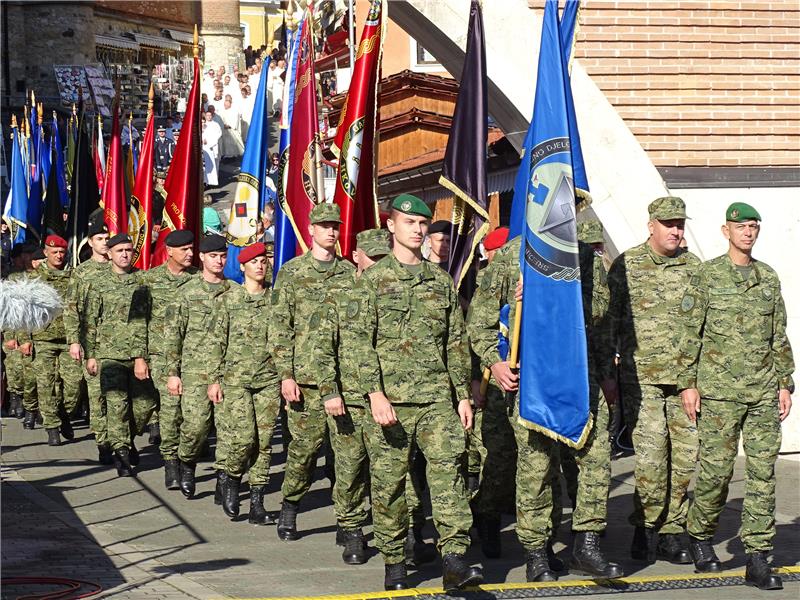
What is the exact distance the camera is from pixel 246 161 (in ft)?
48.4

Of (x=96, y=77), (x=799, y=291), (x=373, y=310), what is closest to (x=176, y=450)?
(x=373, y=310)

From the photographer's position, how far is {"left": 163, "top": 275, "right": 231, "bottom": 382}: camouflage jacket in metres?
11.8

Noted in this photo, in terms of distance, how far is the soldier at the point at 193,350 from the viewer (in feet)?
38.8

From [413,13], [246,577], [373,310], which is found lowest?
[246,577]

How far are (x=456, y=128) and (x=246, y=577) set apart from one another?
13.0ft

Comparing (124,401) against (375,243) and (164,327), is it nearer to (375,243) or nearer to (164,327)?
(164,327)

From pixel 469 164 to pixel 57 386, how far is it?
6.11 meters

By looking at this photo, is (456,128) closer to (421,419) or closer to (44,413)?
(421,419)

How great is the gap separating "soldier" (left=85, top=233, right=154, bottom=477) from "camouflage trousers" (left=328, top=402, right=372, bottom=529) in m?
4.18

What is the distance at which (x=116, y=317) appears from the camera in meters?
13.6

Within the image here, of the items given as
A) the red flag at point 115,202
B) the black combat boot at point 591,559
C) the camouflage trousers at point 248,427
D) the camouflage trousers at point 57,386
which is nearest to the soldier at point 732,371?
the black combat boot at point 591,559

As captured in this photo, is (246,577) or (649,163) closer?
(246,577)

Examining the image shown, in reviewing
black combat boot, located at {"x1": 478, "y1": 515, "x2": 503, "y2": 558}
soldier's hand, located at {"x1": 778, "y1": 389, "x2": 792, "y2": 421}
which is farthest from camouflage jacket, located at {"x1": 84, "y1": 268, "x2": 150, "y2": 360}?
soldier's hand, located at {"x1": 778, "y1": 389, "x2": 792, "y2": 421}

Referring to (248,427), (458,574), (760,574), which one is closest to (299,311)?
(248,427)
